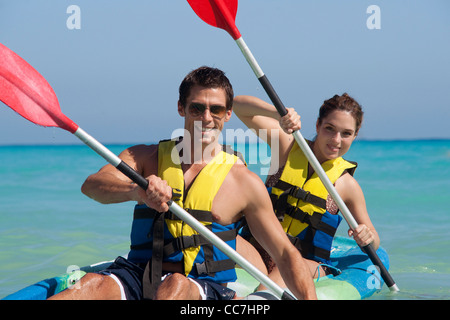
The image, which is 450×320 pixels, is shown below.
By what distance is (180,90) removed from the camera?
3021mm

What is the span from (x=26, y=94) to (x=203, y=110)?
0.86 m

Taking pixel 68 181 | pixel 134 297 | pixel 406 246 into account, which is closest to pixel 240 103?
pixel 134 297

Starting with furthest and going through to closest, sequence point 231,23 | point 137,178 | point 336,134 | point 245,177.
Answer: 1. point 336,134
2. point 231,23
3. point 245,177
4. point 137,178

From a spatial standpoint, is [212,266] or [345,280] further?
[345,280]

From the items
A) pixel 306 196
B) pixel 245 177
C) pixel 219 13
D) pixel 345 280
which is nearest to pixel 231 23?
pixel 219 13

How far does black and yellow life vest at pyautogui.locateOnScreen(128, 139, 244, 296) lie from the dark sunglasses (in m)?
0.26

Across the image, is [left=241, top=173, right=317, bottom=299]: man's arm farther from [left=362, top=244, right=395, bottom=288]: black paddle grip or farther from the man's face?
[left=362, top=244, right=395, bottom=288]: black paddle grip

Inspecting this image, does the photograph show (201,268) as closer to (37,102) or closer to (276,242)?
(276,242)

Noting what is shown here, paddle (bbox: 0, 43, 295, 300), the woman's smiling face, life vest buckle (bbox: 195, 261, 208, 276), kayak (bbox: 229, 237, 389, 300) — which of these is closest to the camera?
paddle (bbox: 0, 43, 295, 300)

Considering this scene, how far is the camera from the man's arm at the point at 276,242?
2732mm

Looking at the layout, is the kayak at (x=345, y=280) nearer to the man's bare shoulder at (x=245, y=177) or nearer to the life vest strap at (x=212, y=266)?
the life vest strap at (x=212, y=266)

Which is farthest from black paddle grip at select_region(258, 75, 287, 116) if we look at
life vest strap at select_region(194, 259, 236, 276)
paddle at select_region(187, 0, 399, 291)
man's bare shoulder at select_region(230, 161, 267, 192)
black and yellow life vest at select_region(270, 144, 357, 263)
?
life vest strap at select_region(194, 259, 236, 276)

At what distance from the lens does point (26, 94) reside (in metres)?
2.75

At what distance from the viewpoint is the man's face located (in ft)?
9.50
